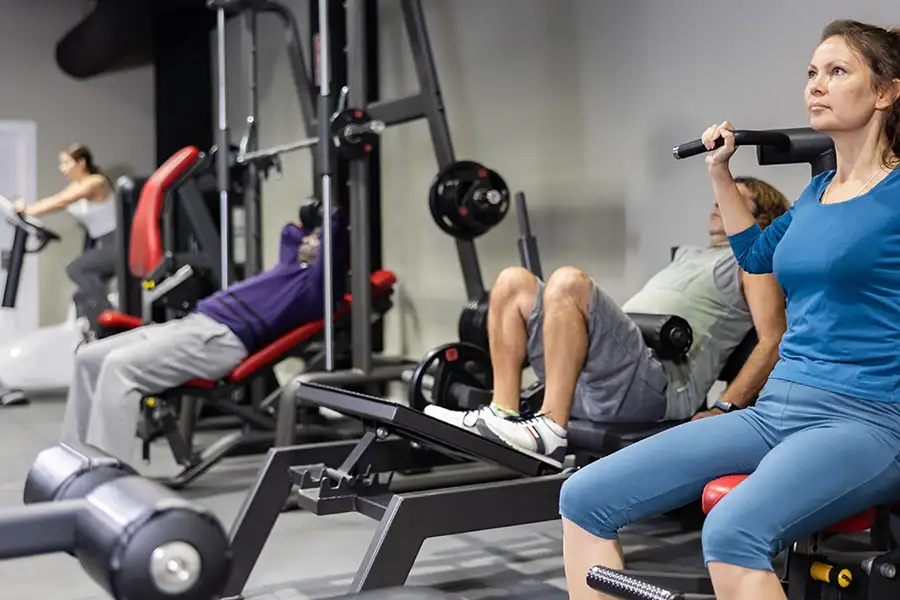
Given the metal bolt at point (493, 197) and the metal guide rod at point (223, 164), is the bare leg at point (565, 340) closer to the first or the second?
the metal bolt at point (493, 197)

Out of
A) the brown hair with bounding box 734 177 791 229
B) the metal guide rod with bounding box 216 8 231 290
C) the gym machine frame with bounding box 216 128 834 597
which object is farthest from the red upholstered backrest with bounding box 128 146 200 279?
the brown hair with bounding box 734 177 791 229

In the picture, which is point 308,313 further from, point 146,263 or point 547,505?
point 547,505

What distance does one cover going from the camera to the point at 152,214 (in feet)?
15.3

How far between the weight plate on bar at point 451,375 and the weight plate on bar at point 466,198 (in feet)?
1.99

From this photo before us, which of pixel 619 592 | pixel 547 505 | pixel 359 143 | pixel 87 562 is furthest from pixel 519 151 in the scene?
pixel 87 562

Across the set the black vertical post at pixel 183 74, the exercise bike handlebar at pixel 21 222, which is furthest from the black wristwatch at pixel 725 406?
the black vertical post at pixel 183 74

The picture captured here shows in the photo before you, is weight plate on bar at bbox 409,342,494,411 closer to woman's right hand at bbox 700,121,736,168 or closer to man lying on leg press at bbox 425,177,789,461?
man lying on leg press at bbox 425,177,789,461

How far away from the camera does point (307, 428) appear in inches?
183

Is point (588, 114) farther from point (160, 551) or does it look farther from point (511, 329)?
point (160, 551)

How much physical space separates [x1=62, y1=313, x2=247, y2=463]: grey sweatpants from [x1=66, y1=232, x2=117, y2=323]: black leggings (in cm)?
254

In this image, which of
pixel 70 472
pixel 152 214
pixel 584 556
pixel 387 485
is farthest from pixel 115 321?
pixel 70 472

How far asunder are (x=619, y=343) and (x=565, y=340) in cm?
17

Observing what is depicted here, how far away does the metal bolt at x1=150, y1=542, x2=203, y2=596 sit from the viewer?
0.67 meters

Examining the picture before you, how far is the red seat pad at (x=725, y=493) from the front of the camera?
183 cm
